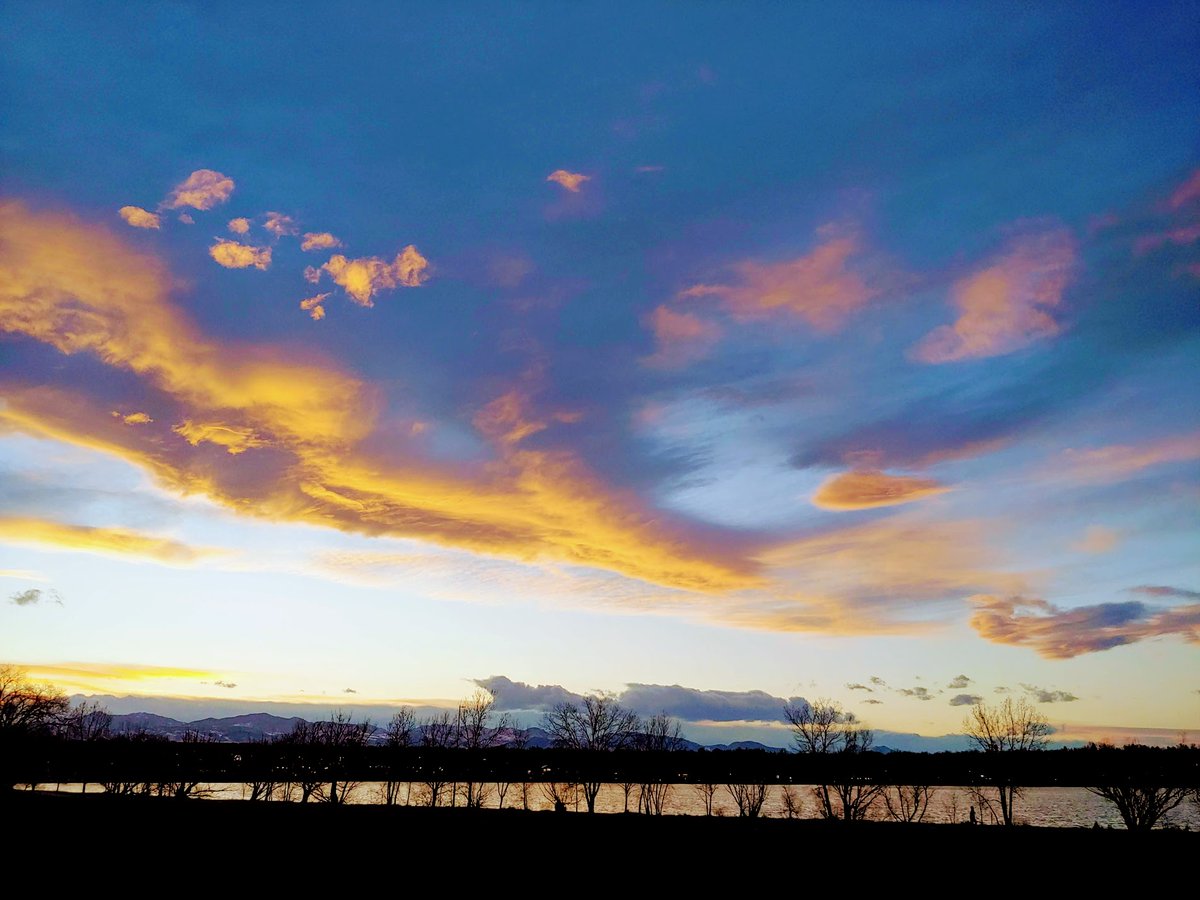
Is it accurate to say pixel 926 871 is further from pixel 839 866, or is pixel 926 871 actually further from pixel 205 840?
pixel 205 840

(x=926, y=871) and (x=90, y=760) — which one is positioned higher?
(x=926, y=871)

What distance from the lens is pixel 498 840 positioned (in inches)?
1388

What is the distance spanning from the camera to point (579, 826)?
135 ft

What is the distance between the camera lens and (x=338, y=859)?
96.8 ft

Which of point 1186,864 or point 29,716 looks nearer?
point 1186,864

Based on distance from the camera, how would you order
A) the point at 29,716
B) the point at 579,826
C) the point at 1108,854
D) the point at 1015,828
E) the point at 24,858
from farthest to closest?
the point at 29,716
the point at 1015,828
the point at 579,826
the point at 1108,854
the point at 24,858

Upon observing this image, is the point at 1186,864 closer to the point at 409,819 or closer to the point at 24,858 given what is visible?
the point at 409,819

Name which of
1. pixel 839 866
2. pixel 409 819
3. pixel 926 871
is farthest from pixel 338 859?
pixel 926 871

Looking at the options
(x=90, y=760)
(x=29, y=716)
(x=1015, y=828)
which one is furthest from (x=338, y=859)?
(x=90, y=760)

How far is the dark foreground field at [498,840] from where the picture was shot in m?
30.5

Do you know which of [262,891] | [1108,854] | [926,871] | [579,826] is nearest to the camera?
[262,891]

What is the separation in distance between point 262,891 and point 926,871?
1050 inches

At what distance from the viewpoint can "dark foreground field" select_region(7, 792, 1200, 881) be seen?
3050cm

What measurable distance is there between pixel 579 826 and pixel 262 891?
21.1 m
